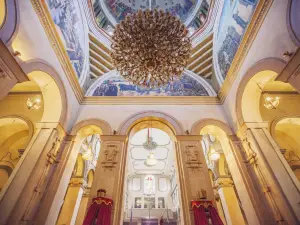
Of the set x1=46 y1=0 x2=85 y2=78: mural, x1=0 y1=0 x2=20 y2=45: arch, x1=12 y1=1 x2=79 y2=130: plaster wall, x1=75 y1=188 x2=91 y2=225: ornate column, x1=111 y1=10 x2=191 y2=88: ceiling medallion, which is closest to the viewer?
x1=0 y1=0 x2=20 y2=45: arch

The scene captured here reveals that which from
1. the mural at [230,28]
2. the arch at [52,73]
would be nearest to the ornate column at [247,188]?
the mural at [230,28]

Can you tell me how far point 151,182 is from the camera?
19.5 m

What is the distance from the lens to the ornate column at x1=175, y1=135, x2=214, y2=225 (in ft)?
17.0

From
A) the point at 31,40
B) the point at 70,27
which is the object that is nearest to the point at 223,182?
the point at 31,40

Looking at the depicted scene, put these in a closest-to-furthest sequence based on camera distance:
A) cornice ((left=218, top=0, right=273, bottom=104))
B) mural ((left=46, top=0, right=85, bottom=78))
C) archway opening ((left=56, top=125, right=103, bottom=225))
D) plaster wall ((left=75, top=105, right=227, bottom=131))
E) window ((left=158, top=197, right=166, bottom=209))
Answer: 1. cornice ((left=218, top=0, right=273, bottom=104))
2. mural ((left=46, top=0, right=85, bottom=78))
3. archway opening ((left=56, top=125, right=103, bottom=225))
4. plaster wall ((left=75, top=105, right=227, bottom=131))
5. window ((left=158, top=197, right=166, bottom=209))

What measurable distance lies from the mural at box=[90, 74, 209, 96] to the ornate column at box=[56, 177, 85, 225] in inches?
180

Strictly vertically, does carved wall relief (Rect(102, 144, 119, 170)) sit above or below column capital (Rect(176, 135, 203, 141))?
below

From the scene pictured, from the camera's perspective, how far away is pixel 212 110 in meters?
7.71

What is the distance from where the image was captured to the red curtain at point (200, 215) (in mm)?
4605

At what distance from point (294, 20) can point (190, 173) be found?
201 inches

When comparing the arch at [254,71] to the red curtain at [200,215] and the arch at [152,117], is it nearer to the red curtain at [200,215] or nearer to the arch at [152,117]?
the arch at [152,117]

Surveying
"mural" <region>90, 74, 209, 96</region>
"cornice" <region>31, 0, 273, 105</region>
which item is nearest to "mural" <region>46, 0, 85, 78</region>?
"cornice" <region>31, 0, 273, 105</region>

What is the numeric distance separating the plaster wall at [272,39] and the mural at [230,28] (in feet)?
2.99

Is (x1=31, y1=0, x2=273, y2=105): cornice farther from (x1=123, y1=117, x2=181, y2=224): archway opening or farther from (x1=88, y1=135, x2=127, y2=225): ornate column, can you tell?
(x1=123, y1=117, x2=181, y2=224): archway opening
